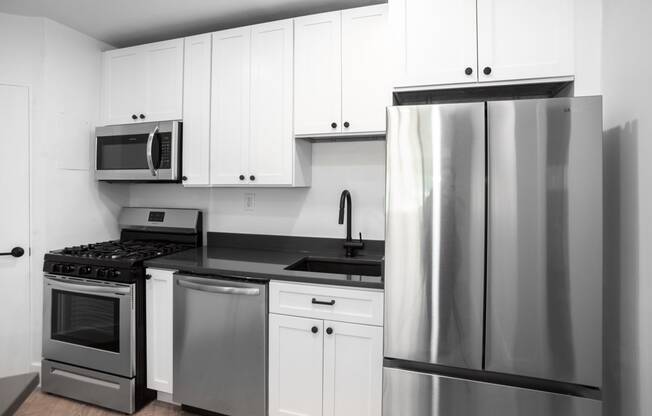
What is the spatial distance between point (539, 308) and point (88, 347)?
251 centimetres

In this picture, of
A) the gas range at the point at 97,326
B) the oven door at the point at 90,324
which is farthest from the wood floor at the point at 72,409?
the oven door at the point at 90,324

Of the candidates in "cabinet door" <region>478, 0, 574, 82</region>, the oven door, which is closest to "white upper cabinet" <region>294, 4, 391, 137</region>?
"cabinet door" <region>478, 0, 574, 82</region>

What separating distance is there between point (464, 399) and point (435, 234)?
2.20 feet

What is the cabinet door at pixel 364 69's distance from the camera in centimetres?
206

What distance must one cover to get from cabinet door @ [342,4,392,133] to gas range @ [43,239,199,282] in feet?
4.91

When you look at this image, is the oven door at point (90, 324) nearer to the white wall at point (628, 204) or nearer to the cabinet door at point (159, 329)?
the cabinet door at point (159, 329)

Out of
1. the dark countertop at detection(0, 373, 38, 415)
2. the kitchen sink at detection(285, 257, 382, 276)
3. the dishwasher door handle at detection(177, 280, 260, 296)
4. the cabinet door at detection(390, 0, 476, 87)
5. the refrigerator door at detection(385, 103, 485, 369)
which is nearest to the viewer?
the dark countertop at detection(0, 373, 38, 415)

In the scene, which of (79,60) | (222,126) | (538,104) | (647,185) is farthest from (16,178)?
(647,185)

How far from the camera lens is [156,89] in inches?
101

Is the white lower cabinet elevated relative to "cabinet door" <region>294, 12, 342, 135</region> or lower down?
lower down

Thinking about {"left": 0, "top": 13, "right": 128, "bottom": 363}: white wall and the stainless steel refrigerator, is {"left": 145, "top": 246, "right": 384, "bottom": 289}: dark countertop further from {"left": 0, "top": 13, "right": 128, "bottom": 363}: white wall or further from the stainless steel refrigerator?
{"left": 0, "top": 13, "right": 128, "bottom": 363}: white wall

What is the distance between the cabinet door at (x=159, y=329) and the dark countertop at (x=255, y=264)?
0.11 m

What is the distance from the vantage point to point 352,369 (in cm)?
178

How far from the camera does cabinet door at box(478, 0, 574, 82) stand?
1572 mm
